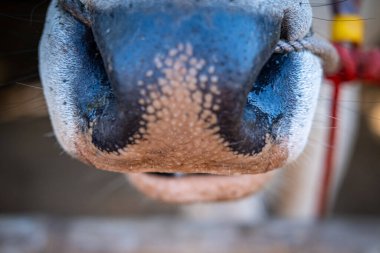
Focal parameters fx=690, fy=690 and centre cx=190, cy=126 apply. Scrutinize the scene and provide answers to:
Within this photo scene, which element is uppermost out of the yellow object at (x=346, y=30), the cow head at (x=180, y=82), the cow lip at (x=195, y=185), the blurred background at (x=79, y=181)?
the yellow object at (x=346, y=30)

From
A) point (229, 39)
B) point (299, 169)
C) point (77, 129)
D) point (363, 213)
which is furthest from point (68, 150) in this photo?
point (363, 213)

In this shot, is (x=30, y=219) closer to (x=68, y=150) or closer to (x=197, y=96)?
(x=68, y=150)

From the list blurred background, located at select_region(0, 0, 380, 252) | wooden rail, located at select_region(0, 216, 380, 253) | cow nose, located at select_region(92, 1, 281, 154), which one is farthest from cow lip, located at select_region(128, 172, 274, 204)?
blurred background, located at select_region(0, 0, 380, 252)

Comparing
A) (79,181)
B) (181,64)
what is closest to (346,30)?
(181,64)

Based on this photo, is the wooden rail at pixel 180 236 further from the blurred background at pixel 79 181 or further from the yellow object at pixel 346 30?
the yellow object at pixel 346 30

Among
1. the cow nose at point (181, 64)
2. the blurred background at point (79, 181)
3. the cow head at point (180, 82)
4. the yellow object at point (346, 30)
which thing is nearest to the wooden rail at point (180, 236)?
the blurred background at point (79, 181)
